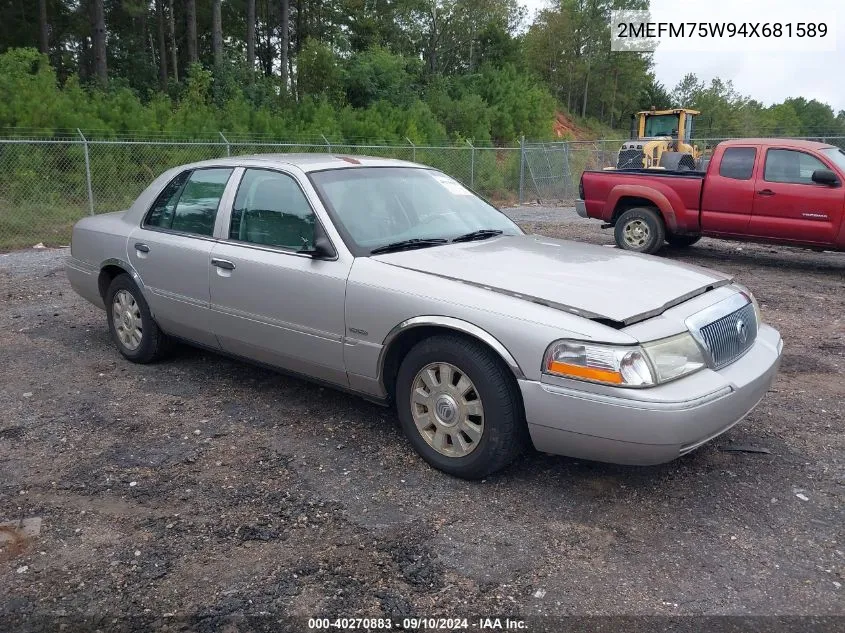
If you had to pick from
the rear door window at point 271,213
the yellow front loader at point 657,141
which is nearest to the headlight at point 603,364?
the rear door window at point 271,213

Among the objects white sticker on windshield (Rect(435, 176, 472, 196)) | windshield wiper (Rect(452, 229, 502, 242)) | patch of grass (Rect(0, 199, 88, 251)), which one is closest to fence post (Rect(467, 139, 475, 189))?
patch of grass (Rect(0, 199, 88, 251))

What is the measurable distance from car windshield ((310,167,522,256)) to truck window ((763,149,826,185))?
20.2 ft

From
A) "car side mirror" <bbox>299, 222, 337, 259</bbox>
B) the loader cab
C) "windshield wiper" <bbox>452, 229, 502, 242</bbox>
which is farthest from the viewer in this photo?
the loader cab

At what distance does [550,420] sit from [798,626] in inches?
47.4

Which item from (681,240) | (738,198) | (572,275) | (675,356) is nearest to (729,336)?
(675,356)

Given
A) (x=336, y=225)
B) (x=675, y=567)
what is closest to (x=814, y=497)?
(x=675, y=567)

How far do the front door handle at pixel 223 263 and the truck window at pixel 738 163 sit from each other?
777cm

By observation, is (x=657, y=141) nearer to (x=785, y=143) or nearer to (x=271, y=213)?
(x=785, y=143)

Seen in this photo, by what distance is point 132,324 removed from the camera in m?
5.46

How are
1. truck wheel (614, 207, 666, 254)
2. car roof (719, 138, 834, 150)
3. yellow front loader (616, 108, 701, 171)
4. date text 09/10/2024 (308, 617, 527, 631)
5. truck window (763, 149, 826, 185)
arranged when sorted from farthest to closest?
yellow front loader (616, 108, 701, 171) < truck wheel (614, 207, 666, 254) < car roof (719, 138, 834, 150) < truck window (763, 149, 826, 185) < date text 09/10/2024 (308, 617, 527, 631)

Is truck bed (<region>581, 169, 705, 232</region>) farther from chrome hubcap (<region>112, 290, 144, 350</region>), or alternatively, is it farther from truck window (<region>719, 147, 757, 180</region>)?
chrome hubcap (<region>112, 290, 144, 350</region>)

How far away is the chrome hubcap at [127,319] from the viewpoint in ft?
17.7

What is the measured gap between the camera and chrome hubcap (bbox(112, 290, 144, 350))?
5.40 meters

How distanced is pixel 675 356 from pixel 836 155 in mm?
7831
